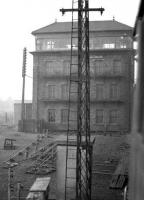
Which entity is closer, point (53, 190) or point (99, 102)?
point (53, 190)

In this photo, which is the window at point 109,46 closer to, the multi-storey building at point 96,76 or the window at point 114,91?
the multi-storey building at point 96,76

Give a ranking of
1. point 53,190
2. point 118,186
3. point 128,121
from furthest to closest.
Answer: point 128,121 < point 53,190 < point 118,186

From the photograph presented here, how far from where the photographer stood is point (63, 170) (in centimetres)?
1358

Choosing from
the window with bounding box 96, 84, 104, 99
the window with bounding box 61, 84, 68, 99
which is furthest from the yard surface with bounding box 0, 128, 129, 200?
the window with bounding box 61, 84, 68, 99

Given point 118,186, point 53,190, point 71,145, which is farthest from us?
point 53,190

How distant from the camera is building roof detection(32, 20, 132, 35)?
112 feet

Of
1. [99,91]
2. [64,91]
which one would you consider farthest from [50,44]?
[99,91]

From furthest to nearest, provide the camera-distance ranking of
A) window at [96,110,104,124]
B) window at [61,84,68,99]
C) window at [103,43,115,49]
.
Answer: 1. window at [61,84,68,99]
2. window at [103,43,115,49]
3. window at [96,110,104,124]

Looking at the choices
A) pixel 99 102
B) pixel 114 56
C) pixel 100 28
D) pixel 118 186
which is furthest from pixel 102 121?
pixel 118 186

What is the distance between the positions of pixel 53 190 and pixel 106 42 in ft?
73.5

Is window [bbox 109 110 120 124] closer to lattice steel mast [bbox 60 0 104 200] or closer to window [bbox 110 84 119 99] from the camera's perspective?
window [bbox 110 84 119 99]

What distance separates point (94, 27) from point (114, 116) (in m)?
10.6

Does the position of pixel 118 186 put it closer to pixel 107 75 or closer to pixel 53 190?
pixel 53 190

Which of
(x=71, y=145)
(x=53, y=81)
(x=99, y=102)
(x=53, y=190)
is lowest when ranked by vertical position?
(x=53, y=190)
